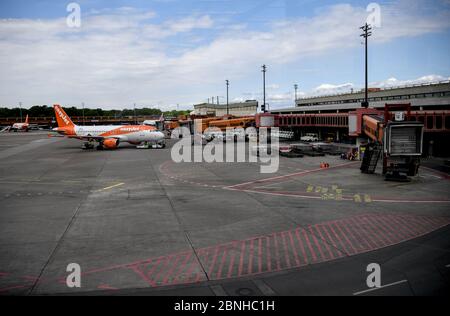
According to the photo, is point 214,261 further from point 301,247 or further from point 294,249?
point 301,247

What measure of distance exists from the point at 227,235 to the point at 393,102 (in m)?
68.6

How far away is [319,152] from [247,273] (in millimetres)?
49825

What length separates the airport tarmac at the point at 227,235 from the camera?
1550cm

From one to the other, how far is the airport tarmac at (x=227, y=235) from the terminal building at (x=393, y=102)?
49.4 feet

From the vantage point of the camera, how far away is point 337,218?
24656mm

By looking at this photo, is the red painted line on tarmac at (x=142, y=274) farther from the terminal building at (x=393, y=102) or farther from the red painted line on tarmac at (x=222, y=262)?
the terminal building at (x=393, y=102)

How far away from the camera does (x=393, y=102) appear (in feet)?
254

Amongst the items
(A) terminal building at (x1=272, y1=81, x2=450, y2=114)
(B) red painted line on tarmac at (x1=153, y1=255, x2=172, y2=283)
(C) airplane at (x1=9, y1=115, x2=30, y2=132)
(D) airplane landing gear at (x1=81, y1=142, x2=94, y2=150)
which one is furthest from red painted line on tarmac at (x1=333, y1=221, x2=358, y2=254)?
(C) airplane at (x1=9, y1=115, x2=30, y2=132)

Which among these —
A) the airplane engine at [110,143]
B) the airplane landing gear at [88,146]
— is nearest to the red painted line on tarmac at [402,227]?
the airplane engine at [110,143]

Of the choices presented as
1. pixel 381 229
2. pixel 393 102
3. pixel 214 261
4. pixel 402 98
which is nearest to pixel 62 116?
pixel 393 102

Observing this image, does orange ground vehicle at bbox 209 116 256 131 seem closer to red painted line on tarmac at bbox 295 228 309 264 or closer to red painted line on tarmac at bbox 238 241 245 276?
red painted line on tarmac at bbox 295 228 309 264
